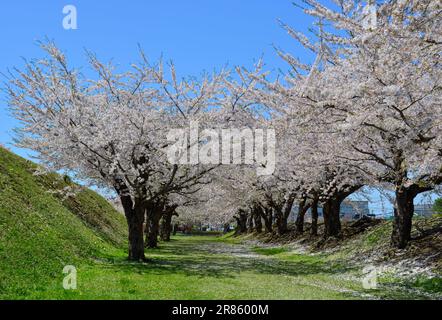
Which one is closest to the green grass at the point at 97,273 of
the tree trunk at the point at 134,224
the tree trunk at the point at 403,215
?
the tree trunk at the point at 134,224

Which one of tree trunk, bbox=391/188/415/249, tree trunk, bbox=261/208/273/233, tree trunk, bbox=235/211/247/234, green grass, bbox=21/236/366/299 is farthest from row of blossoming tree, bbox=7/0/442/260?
tree trunk, bbox=235/211/247/234

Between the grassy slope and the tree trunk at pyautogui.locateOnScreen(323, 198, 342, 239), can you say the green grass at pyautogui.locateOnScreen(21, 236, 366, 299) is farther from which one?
the tree trunk at pyautogui.locateOnScreen(323, 198, 342, 239)

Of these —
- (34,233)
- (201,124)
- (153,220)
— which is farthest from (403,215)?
(153,220)

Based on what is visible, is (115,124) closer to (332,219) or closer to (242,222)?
(332,219)

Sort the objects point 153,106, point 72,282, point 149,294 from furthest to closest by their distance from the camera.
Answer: point 153,106 < point 72,282 < point 149,294

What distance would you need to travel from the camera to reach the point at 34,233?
17.0 m

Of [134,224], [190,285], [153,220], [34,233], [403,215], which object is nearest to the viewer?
[190,285]

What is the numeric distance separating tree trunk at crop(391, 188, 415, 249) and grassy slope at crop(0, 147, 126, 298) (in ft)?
45.9

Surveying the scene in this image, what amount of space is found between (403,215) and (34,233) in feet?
52.3

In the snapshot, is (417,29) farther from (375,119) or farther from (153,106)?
(153,106)

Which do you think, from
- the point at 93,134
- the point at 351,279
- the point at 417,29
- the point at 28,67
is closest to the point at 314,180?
the point at 351,279

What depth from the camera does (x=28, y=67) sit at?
1977 centimetres

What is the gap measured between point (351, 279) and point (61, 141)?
13341mm

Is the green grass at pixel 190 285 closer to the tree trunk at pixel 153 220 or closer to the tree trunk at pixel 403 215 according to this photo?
the tree trunk at pixel 403 215
